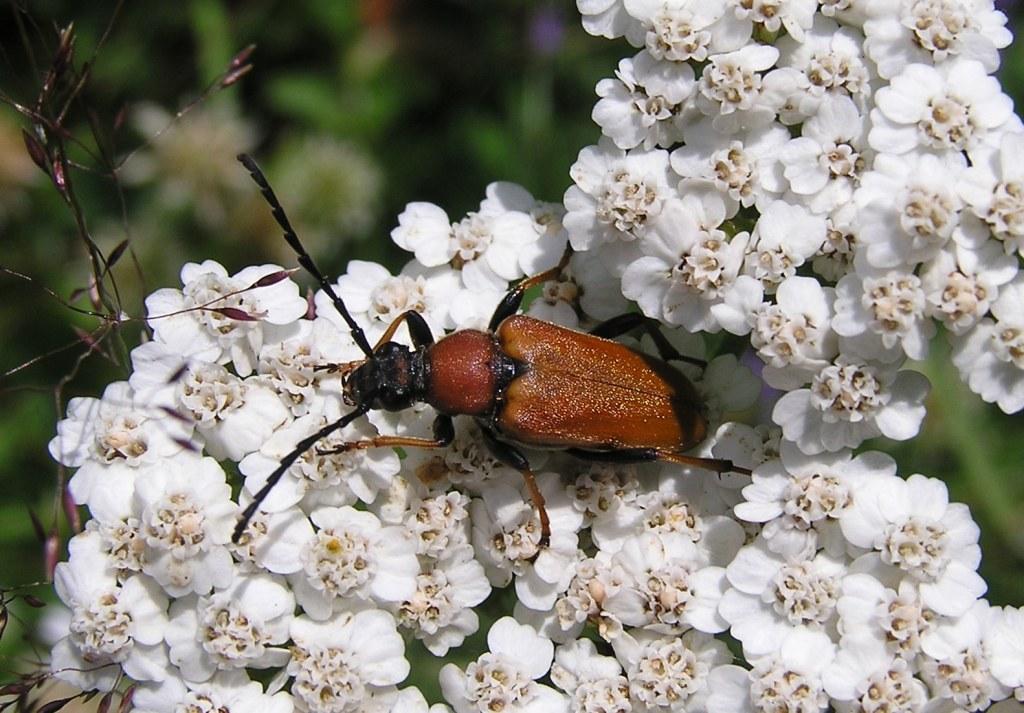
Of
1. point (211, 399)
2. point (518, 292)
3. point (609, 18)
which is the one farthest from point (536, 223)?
point (211, 399)

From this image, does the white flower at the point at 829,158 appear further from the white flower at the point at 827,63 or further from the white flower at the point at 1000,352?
the white flower at the point at 1000,352

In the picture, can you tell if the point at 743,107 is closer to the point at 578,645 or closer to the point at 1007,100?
the point at 1007,100

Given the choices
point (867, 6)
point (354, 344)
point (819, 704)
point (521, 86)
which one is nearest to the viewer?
point (819, 704)

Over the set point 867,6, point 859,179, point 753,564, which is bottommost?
point 753,564

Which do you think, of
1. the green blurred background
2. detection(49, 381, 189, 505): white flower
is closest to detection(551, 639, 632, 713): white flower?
detection(49, 381, 189, 505): white flower

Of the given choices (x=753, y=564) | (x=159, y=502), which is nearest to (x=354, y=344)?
(x=159, y=502)
